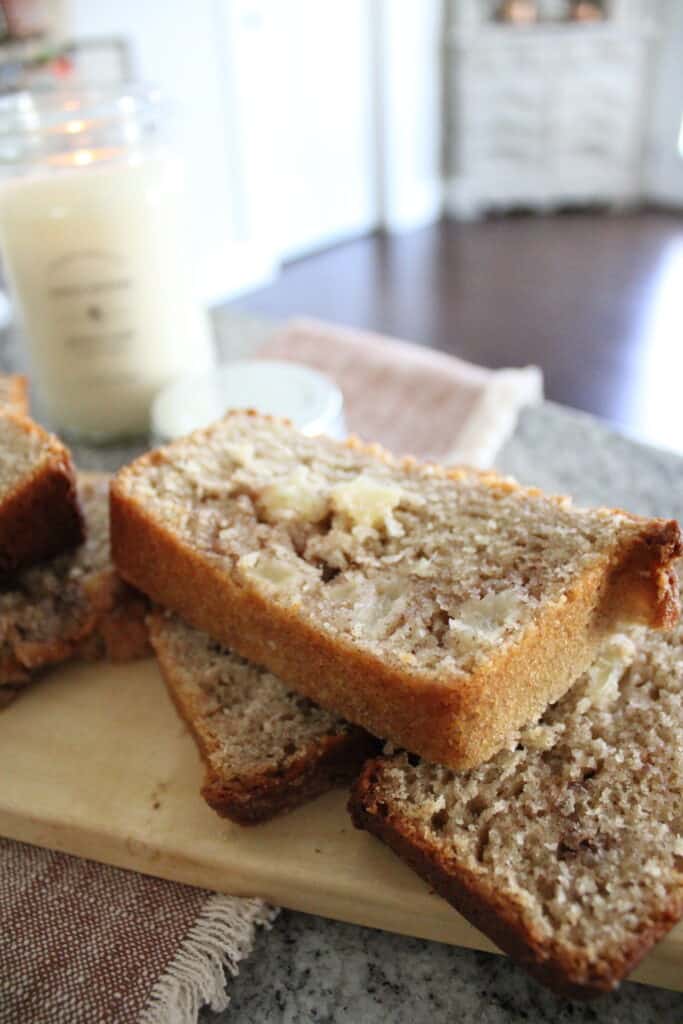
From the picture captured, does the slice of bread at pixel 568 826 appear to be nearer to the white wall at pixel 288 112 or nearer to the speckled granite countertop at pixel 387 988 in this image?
the speckled granite countertop at pixel 387 988

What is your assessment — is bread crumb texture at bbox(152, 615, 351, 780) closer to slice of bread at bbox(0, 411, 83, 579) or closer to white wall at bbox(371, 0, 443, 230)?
slice of bread at bbox(0, 411, 83, 579)

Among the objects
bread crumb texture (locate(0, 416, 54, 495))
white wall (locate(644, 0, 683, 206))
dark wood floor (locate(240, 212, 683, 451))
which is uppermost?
bread crumb texture (locate(0, 416, 54, 495))

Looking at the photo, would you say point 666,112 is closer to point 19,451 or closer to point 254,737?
point 19,451

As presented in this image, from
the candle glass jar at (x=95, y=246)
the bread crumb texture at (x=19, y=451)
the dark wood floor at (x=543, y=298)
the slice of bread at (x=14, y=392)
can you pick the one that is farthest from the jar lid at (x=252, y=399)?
the dark wood floor at (x=543, y=298)

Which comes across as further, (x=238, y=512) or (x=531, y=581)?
(x=238, y=512)

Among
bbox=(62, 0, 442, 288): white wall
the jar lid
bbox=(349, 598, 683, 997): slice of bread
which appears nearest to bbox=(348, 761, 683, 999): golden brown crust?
bbox=(349, 598, 683, 997): slice of bread

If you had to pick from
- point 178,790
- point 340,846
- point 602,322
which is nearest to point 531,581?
point 340,846

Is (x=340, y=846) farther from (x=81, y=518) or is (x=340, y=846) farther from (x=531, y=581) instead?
(x=81, y=518)
